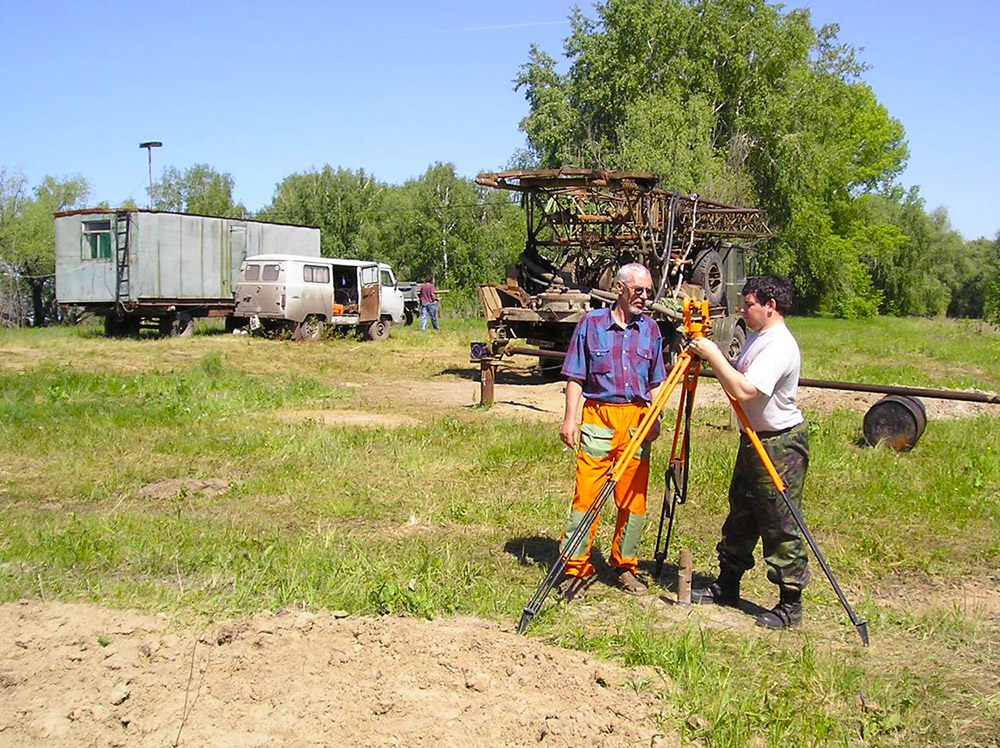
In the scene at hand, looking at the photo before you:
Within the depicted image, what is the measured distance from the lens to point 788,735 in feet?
12.8

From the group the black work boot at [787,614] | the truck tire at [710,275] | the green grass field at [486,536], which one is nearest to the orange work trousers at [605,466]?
the green grass field at [486,536]

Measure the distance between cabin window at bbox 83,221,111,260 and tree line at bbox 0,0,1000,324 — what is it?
10551 mm

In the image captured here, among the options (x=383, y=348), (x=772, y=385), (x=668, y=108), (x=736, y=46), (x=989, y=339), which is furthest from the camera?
(x=736, y=46)

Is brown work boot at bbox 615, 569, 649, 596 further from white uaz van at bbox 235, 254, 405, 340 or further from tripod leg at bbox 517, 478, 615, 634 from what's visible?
white uaz van at bbox 235, 254, 405, 340

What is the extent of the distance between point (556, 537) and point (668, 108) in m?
34.1

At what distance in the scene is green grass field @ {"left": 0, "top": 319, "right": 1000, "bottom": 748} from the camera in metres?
→ 4.42

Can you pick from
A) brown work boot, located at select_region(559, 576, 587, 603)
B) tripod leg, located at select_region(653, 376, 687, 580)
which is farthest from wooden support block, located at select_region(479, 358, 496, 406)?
brown work boot, located at select_region(559, 576, 587, 603)

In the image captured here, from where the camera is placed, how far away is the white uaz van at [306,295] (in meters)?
23.1

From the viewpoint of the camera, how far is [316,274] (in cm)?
2378

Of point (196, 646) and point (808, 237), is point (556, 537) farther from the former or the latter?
point (808, 237)

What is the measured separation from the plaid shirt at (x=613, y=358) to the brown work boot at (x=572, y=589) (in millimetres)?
1031

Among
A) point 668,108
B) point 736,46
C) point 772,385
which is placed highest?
point 736,46

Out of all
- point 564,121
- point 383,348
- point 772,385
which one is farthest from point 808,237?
point 772,385

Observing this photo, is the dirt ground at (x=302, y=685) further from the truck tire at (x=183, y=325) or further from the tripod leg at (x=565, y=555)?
the truck tire at (x=183, y=325)
